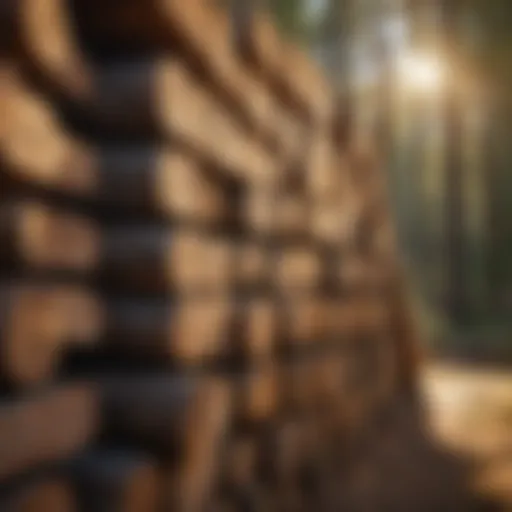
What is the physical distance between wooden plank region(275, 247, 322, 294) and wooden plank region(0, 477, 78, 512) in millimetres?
1269

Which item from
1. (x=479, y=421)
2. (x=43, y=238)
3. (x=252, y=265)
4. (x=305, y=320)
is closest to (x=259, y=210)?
(x=252, y=265)

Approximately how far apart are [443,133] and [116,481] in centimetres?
998

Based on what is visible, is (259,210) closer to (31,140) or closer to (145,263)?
(145,263)

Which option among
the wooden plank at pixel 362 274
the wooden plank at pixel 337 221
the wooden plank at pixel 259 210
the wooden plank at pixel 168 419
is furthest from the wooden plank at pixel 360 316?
the wooden plank at pixel 168 419

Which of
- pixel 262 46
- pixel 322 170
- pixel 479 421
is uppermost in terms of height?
pixel 262 46

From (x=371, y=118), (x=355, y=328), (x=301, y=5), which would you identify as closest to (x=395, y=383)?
(x=355, y=328)

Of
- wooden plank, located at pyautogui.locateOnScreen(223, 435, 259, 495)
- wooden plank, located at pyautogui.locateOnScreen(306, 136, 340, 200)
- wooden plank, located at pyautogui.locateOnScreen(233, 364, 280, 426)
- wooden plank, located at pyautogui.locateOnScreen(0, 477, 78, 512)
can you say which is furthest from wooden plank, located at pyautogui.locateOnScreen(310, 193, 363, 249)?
wooden plank, located at pyautogui.locateOnScreen(0, 477, 78, 512)

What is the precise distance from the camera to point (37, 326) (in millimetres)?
1421

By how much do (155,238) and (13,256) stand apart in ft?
1.29

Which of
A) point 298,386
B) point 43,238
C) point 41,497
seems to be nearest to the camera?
point 41,497

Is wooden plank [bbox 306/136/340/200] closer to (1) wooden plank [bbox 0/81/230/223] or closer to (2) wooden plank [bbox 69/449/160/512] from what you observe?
(1) wooden plank [bbox 0/81/230/223]

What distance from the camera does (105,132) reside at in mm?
1737

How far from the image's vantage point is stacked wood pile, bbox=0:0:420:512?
4.62ft

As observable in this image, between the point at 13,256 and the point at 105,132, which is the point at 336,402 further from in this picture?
the point at 13,256
